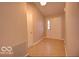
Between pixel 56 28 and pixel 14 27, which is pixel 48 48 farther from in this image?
pixel 14 27

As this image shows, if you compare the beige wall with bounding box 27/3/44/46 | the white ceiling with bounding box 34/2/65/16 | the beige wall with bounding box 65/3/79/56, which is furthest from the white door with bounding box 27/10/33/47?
the beige wall with bounding box 65/3/79/56

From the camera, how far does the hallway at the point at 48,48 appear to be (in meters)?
1.50

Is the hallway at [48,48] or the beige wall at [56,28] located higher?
the beige wall at [56,28]

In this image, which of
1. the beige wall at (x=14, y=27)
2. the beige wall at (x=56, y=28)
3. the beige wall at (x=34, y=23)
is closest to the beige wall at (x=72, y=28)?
the beige wall at (x=56, y=28)

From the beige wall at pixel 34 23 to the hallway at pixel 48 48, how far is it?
0.24ft

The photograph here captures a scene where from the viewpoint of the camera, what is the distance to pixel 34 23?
1.57 m

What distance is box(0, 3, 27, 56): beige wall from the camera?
147 centimetres

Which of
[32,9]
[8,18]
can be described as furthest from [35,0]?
[8,18]

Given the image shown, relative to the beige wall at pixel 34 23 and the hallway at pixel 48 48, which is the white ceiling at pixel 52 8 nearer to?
the beige wall at pixel 34 23

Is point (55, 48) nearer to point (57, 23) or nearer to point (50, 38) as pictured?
point (50, 38)

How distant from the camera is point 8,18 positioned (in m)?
1.48

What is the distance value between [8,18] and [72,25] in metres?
0.69

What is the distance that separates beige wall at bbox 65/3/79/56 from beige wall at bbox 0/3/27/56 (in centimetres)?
47

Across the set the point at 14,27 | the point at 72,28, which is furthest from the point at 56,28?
the point at 14,27
